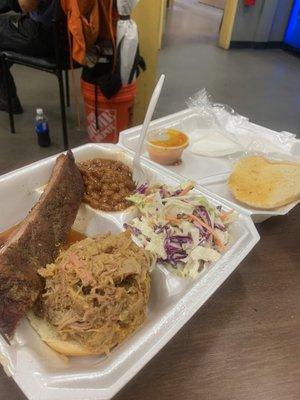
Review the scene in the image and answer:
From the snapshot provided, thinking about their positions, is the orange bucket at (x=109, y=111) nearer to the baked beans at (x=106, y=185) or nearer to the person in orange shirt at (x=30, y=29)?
the person in orange shirt at (x=30, y=29)

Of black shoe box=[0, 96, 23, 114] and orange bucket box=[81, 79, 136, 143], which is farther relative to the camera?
black shoe box=[0, 96, 23, 114]

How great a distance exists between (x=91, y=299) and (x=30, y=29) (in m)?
2.14

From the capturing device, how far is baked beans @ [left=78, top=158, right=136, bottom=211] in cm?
121

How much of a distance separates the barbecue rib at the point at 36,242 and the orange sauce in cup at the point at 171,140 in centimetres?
48

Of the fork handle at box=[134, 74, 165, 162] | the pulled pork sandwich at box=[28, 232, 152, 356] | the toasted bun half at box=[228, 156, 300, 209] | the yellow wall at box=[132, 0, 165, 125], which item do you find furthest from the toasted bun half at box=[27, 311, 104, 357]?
the yellow wall at box=[132, 0, 165, 125]

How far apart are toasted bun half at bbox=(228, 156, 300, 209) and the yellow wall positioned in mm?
1505

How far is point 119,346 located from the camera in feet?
2.53

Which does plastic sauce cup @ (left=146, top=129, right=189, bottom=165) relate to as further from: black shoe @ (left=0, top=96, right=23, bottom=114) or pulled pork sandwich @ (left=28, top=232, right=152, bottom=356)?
black shoe @ (left=0, top=96, right=23, bottom=114)

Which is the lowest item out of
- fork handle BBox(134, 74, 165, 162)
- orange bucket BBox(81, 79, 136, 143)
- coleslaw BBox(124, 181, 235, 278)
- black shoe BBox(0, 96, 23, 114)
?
black shoe BBox(0, 96, 23, 114)

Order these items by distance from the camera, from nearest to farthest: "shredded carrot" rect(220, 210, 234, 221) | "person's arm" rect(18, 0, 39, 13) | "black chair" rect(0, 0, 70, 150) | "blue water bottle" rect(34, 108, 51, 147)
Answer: "shredded carrot" rect(220, 210, 234, 221), "black chair" rect(0, 0, 70, 150), "person's arm" rect(18, 0, 39, 13), "blue water bottle" rect(34, 108, 51, 147)

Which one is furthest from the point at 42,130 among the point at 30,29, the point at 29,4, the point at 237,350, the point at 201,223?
the point at 237,350

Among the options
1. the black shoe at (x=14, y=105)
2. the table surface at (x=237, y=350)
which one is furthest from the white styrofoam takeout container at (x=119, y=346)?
the black shoe at (x=14, y=105)

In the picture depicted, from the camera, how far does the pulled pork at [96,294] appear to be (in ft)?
2.42

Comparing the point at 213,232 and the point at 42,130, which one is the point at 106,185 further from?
the point at 42,130
